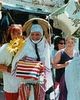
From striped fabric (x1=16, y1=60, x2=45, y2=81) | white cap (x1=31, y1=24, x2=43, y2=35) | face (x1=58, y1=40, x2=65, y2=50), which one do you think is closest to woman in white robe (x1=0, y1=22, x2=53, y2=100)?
white cap (x1=31, y1=24, x2=43, y2=35)

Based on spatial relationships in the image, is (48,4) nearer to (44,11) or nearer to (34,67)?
(44,11)

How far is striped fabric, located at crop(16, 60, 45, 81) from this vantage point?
19.8 ft

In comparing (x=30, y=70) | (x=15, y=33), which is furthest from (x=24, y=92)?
(x=15, y=33)

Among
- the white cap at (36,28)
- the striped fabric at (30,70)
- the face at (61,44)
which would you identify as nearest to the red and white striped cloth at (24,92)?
the striped fabric at (30,70)

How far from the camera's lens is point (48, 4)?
2436cm

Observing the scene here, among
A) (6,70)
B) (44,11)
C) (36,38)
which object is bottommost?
(6,70)

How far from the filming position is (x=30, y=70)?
6.05 meters

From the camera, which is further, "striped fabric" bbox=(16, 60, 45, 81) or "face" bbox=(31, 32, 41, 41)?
"face" bbox=(31, 32, 41, 41)

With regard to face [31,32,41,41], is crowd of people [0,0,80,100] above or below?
below

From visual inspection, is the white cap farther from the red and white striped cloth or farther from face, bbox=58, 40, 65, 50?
face, bbox=58, 40, 65, 50

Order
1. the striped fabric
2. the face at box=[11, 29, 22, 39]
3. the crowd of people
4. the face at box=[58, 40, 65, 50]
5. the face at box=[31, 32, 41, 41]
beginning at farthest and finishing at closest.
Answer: the face at box=[58, 40, 65, 50]
the face at box=[11, 29, 22, 39]
the face at box=[31, 32, 41, 41]
the crowd of people
the striped fabric

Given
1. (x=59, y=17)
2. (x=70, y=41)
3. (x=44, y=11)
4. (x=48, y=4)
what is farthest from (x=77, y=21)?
(x=48, y=4)

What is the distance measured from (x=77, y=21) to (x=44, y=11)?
17.7 metres

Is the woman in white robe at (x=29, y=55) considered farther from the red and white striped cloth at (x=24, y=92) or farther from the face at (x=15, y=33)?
the face at (x=15, y=33)
